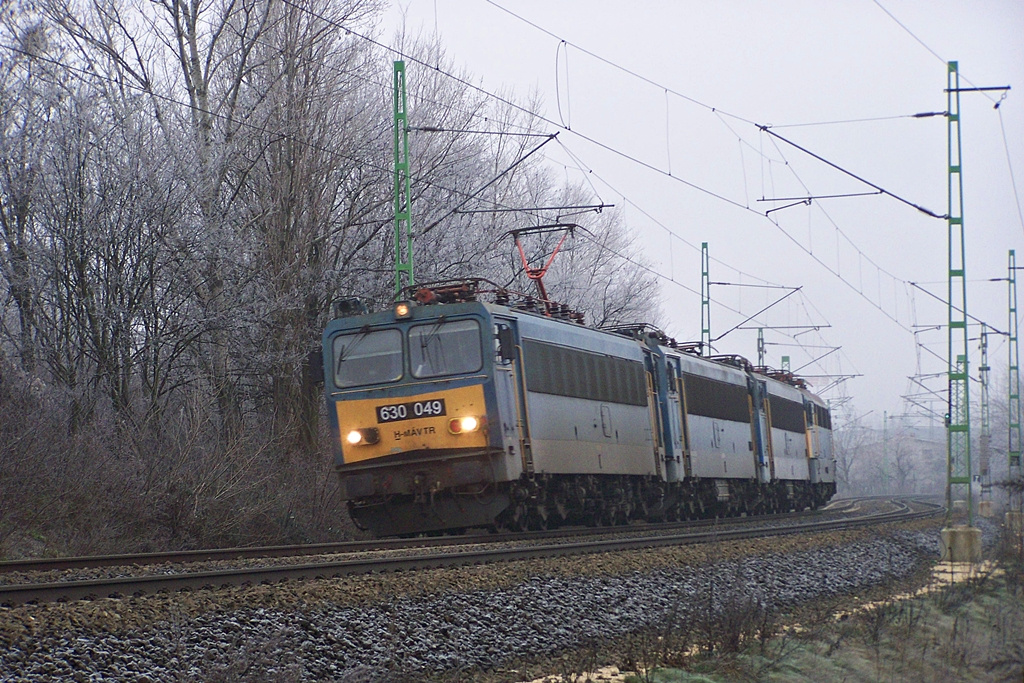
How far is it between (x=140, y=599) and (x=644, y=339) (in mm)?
14870

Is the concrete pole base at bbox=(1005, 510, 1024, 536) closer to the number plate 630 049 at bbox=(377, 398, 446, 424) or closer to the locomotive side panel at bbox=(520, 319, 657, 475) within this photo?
the locomotive side panel at bbox=(520, 319, 657, 475)

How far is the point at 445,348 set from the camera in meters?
15.9

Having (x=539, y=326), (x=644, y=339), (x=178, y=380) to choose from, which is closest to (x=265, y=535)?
(x=539, y=326)

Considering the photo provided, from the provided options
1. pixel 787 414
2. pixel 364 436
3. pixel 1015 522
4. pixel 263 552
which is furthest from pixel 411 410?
pixel 787 414

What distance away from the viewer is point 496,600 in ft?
31.5

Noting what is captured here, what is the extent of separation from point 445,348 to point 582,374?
297cm

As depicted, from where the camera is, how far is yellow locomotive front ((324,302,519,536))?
15.5 metres

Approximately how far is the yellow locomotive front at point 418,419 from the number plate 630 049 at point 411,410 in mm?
13

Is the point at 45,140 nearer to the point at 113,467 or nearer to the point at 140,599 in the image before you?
the point at 113,467

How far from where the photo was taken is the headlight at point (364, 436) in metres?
15.9

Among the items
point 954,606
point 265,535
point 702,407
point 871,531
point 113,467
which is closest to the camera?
point 954,606

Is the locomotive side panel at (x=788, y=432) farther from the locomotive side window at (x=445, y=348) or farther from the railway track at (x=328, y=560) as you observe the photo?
the locomotive side window at (x=445, y=348)

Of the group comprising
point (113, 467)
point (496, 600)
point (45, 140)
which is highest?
point (45, 140)

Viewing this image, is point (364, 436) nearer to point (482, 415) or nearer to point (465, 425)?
point (465, 425)
